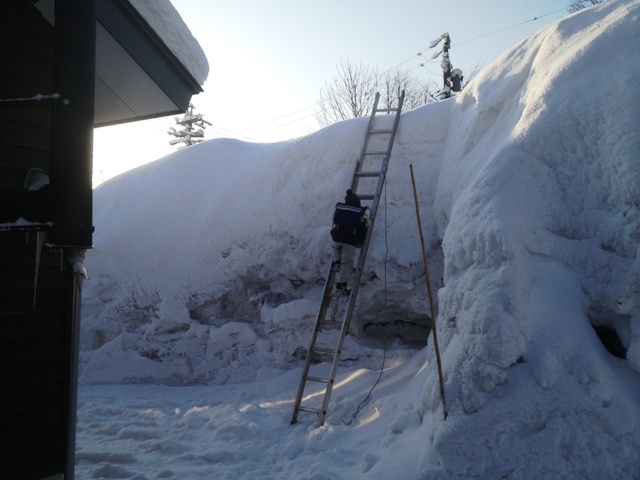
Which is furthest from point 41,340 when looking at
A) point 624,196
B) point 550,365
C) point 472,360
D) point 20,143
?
point 624,196

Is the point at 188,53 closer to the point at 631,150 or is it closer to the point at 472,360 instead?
the point at 472,360

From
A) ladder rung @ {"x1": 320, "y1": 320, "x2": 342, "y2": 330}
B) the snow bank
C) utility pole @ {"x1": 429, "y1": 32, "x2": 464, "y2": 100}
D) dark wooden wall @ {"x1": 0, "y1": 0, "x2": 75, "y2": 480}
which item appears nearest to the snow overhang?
the snow bank

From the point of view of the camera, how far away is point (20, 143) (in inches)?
154

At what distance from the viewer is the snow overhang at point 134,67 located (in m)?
3.56

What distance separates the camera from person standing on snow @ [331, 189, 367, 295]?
6.82 m

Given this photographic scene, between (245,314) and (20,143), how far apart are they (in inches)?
194

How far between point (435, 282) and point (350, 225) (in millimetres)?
1355

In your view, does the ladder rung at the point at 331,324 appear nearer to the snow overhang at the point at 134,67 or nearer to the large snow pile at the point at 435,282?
the large snow pile at the point at 435,282

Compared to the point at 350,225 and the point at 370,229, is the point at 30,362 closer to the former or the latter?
the point at 350,225

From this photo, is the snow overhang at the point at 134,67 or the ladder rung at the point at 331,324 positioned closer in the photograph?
the snow overhang at the point at 134,67

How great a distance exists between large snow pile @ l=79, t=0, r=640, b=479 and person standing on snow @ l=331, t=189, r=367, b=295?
61 cm

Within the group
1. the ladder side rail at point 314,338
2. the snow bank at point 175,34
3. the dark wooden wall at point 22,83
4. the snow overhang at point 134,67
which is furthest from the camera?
the ladder side rail at point 314,338

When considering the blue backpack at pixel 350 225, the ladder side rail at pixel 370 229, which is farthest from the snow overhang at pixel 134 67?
the ladder side rail at pixel 370 229

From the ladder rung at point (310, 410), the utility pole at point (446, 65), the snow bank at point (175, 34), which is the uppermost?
the utility pole at point (446, 65)
